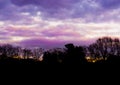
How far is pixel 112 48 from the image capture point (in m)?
78.2

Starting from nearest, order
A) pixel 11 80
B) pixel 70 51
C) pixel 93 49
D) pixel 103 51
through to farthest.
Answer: pixel 11 80 → pixel 70 51 → pixel 103 51 → pixel 93 49

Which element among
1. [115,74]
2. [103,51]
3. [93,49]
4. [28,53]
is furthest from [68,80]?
[28,53]

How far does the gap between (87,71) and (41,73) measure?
12.0 ft

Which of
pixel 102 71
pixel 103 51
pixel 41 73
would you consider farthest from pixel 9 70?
pixel 103 51

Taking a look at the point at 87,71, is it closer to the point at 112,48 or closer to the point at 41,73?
the point at 41,73

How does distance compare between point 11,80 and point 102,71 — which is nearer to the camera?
point 11,80

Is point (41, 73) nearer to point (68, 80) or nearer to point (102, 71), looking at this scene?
point (68, 80)

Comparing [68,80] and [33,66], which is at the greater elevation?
[33,66]

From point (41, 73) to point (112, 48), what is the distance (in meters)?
63.6

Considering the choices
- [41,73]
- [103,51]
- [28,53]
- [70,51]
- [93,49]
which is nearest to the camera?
[41,73]

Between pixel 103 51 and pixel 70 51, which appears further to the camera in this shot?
pixel 103 51

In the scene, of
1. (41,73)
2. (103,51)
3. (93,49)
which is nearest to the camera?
(41,73)

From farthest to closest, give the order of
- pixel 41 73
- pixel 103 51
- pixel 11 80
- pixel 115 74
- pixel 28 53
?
1. pixel 28 53
2. pixel 103 51
3. pixel 115 74
4. pixel 41 73
5. pixel 11 80

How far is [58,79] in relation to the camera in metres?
17.3
